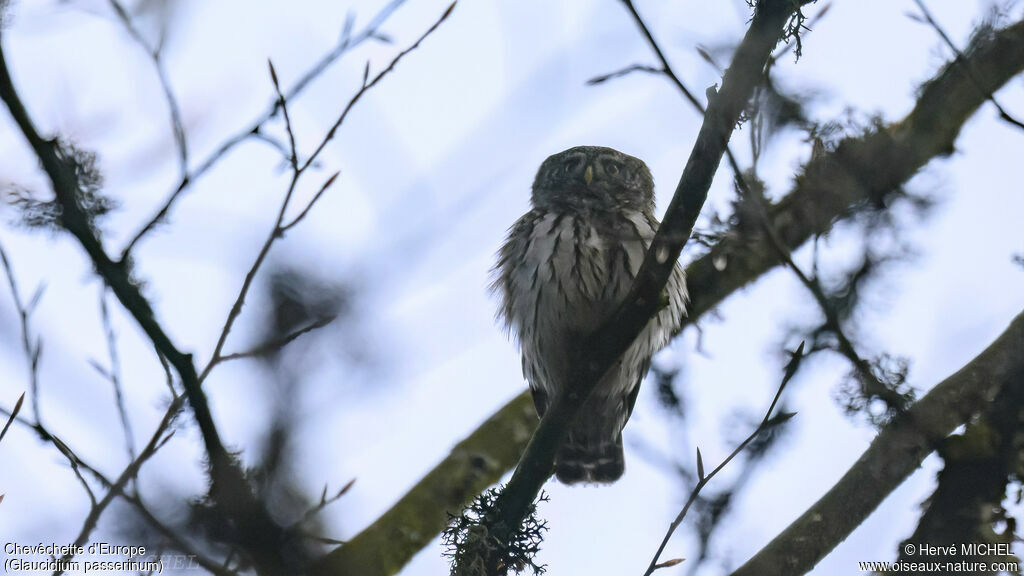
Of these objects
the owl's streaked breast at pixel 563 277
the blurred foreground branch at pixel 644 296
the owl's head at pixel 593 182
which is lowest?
the blurred foreground branch at pixel 644 296

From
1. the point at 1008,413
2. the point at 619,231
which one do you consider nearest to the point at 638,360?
the point at 619,231

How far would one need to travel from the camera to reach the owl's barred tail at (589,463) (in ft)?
18.8

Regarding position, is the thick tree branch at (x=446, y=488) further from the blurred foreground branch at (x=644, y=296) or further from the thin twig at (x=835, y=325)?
the thin twig at (x=835, y=325)

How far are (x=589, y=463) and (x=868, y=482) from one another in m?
2.14

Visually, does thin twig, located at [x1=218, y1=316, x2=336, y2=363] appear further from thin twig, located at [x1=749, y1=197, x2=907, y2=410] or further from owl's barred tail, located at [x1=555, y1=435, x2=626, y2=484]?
owl's barred tail, located at [x1=555, y1=435, x2=626, y2=484]

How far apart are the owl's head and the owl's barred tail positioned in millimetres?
1432

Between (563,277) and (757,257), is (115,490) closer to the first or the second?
(563,277)

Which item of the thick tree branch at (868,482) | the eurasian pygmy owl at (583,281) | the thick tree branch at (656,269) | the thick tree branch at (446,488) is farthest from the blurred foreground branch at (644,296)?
the thick tree branch at (446,488)

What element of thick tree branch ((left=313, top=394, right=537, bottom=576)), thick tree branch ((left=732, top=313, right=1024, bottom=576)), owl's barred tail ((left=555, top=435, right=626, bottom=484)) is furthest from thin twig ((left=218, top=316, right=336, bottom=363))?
thick tree branch ((left=313, top=394, right=537, bottom=576))

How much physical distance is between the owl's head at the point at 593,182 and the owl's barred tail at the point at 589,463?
1.43 meters

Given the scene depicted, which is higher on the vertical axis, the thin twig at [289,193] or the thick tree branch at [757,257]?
the thick tree branch at [757,257]

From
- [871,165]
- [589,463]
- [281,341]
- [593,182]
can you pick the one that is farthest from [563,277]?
[281,341]

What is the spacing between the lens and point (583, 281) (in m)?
4.91

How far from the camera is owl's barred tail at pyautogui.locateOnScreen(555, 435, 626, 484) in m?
5.72
